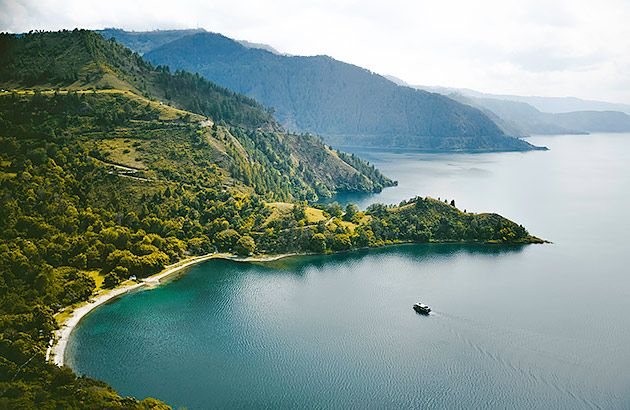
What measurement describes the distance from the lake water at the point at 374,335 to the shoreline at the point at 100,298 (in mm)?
1755

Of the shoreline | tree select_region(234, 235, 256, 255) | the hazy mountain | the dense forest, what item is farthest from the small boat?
the hazy mountain

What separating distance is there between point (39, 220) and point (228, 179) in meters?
59.8

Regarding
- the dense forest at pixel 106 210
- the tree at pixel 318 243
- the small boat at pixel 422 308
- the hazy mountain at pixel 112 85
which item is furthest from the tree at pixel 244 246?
the small boat at pixel 422 308

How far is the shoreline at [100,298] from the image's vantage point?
6061 centimetres

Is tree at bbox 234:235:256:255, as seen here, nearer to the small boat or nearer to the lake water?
the lake water

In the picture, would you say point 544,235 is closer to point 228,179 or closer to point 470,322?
point 470,322

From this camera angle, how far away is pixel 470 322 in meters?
73.3

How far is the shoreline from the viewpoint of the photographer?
6061cm

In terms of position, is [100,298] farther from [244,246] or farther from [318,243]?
[318,243]

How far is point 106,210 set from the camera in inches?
4161

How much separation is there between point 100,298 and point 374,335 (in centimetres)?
5101

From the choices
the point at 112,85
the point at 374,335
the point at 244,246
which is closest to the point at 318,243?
the point at 244,246

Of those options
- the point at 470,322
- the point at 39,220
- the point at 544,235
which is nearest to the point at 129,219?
the point at 39,220

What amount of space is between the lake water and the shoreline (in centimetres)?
176
